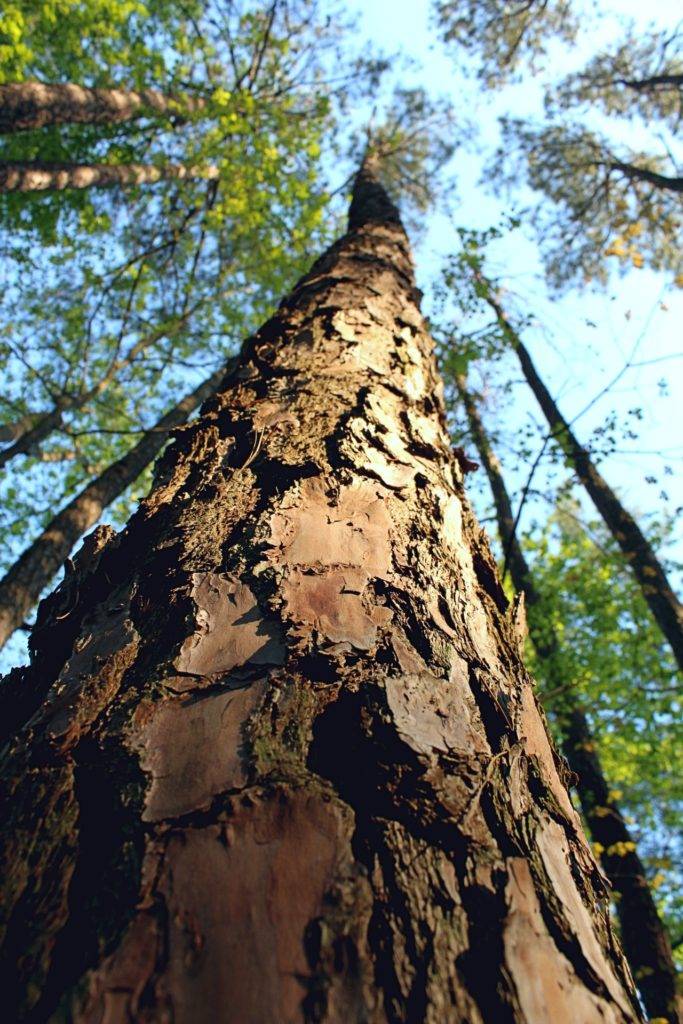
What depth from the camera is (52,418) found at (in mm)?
9375

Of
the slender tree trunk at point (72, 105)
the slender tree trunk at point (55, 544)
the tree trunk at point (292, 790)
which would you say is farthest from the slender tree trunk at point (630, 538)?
the slender tree trunk at point (72, 105)

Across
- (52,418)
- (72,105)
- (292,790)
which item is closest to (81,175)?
(72,105)

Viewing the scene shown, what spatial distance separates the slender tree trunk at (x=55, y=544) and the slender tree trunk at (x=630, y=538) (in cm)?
492

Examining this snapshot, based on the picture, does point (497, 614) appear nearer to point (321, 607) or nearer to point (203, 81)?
point (321, 607)

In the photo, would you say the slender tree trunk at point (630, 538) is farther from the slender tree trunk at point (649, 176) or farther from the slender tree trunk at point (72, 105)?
the slender tree trunk at point (72, 105)

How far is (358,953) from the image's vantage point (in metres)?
0.63

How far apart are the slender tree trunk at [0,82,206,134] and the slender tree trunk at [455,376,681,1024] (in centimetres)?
652

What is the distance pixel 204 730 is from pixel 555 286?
15.4 metres

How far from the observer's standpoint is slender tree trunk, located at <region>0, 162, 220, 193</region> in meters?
7.98

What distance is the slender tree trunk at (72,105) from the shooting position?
7254 mm

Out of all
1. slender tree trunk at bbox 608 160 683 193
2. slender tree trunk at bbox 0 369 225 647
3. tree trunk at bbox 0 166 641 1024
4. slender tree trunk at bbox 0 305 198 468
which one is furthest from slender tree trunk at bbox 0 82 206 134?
tree trunk at bbox 0 166 641 1024

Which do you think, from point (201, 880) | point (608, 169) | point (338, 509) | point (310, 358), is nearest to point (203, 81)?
point (608, 169)

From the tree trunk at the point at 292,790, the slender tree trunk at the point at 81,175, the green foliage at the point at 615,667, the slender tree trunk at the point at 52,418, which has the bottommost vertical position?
the tree trunk at the point at 292,790

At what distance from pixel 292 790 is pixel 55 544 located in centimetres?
671
